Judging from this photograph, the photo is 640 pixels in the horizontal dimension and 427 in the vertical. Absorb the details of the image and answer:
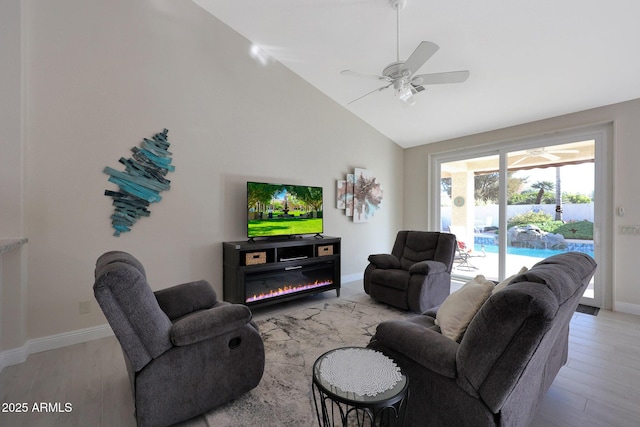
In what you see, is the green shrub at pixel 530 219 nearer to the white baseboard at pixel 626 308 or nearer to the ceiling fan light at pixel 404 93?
the white baseboard at pixel 626 308

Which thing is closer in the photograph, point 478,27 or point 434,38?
point 478,27

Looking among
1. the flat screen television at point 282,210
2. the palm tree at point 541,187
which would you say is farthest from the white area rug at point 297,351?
the palm tree at point 541,187

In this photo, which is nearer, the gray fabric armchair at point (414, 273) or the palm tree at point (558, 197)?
the gray fabric armchair at point (414, 273)

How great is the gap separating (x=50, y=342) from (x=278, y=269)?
7.15 feet

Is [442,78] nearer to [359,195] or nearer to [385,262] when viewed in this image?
[385,262]

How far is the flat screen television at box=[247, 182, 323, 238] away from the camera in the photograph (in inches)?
140

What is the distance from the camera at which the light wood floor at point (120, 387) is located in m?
1.69

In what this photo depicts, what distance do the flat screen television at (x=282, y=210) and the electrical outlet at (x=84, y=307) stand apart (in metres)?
1.67

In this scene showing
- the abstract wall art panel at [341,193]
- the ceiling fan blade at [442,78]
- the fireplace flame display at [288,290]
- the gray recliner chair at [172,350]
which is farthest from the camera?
the abstract wall art panel at [341,193]

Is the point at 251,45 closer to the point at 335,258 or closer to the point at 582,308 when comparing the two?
the point at 335,258

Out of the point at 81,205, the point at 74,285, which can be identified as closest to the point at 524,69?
the point at 81,205

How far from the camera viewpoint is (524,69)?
322 centimetres

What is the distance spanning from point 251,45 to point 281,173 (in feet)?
5.62

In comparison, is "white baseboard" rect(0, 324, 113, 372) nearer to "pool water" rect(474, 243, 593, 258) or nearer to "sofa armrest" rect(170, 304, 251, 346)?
"sofa armrest" rect(170, 304, 251, 346)
